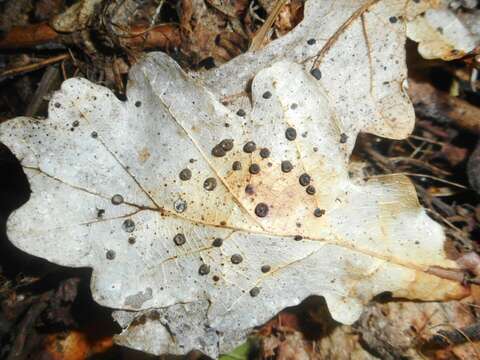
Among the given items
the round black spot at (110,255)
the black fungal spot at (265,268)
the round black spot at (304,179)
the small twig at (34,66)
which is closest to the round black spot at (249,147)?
the round black spot at (304,179)

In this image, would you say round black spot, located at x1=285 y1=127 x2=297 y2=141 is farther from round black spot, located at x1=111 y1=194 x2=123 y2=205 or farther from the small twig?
the small twig

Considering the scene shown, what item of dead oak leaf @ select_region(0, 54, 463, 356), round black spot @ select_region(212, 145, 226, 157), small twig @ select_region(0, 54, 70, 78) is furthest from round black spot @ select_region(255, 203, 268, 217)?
small twig @ select_region(0, 54, 70, 78)

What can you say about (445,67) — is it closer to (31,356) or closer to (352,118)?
(352,118)

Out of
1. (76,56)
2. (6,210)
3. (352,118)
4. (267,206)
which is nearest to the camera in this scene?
(267,206)

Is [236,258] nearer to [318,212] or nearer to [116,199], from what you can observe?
[318,212]

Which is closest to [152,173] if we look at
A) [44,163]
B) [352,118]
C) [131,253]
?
[131,253]

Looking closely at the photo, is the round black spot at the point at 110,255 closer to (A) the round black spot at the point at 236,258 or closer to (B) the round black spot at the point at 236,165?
(A) the round black spot at the point at 236,258

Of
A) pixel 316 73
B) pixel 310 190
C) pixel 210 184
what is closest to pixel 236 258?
pixel 210 184
